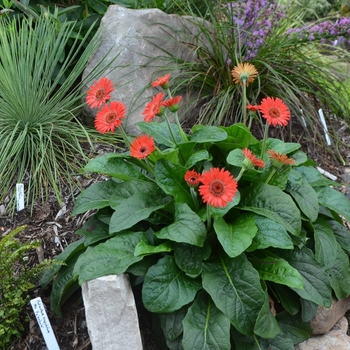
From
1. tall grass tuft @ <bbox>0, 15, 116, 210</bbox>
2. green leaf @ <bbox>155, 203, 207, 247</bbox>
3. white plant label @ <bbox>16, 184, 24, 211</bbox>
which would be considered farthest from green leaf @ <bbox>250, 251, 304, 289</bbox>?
white plant label @ <bbox>16, 184, 24, 211</bbox>

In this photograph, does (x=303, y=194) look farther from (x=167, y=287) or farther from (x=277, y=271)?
(x=167, y=287)

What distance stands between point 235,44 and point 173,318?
6.81 ft

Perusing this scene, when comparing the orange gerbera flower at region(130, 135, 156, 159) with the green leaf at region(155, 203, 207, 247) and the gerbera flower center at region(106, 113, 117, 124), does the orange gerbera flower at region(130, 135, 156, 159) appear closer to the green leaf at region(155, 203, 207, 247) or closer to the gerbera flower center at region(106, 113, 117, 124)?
the gerbera flower center at region(106, 113, 117, 124)

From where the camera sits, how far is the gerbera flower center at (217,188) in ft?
5.43

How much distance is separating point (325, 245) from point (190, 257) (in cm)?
64

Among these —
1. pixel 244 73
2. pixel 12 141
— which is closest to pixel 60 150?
pixel 12 141

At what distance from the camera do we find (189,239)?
1799 mm

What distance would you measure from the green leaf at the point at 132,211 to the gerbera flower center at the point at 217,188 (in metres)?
0.39

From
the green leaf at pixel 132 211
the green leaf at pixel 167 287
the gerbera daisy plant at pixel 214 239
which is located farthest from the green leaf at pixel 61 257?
the green leaf at pixel 167 287

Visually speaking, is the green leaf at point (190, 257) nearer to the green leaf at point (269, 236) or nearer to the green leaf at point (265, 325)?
the green leaf at point (269, 236)

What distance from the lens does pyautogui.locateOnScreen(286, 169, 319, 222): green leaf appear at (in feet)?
6.81

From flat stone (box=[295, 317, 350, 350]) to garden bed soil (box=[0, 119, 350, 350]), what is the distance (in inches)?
27.3

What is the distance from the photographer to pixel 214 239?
6.83ft

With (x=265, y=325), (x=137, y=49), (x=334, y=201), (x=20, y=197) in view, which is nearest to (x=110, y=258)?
(x=265, y=325)
